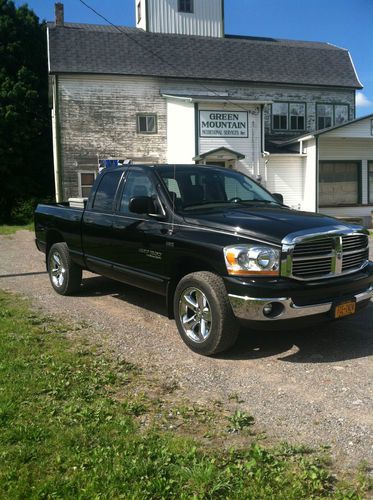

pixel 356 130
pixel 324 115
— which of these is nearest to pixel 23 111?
pixel 324 115

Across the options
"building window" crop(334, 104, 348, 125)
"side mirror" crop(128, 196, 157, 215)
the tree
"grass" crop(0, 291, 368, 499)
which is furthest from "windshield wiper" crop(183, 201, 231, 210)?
the tree

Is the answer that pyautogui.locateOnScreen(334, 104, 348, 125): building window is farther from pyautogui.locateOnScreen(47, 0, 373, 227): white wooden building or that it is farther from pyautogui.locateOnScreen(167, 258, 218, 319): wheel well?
pyautogui.locateOnScreen(167, 258, 218, 319): wheel well

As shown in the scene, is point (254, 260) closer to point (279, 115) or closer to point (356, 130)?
point (356, 130)

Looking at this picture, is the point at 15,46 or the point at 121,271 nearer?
the point at 121,271

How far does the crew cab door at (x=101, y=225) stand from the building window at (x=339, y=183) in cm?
1725

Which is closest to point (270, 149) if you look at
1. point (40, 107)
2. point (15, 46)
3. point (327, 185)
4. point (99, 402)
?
point (327, 185)

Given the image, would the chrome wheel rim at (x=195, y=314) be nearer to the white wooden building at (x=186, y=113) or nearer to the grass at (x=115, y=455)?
the grass at (x=115, y=455)

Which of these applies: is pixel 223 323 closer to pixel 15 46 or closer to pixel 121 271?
pixel 121 271

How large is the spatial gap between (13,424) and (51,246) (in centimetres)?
494

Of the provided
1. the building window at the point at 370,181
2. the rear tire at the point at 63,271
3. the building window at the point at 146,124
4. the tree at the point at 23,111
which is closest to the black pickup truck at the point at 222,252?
the rear tire at the point at 63,271

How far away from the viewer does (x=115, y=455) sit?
3.03 m

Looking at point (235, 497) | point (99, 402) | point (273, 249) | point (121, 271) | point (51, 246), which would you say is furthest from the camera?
point (51, 246)

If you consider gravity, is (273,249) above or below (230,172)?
below

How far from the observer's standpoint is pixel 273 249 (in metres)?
4.48
